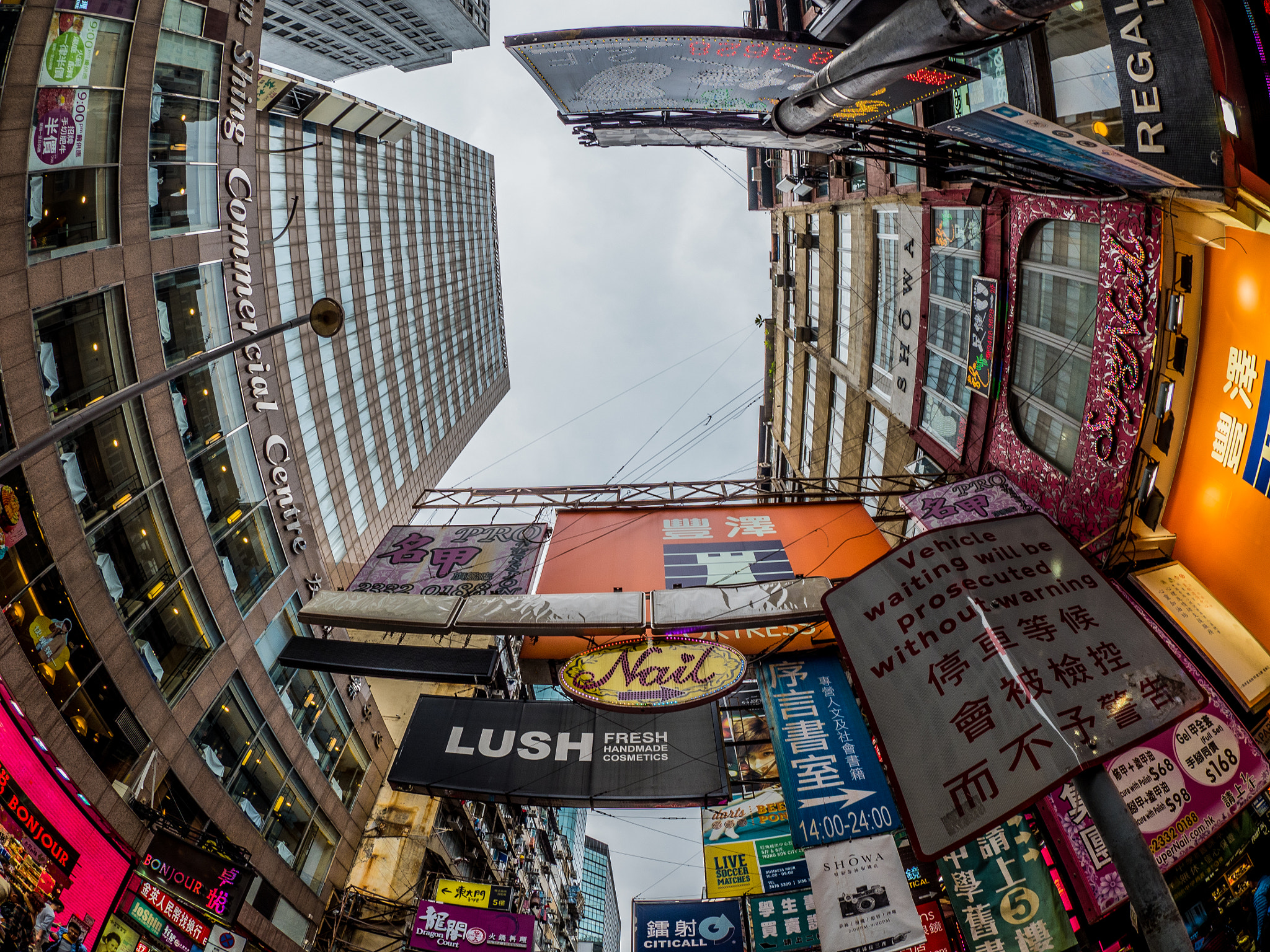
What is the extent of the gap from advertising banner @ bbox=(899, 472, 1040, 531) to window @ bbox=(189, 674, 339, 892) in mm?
18818

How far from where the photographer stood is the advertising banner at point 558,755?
10016 millimetres

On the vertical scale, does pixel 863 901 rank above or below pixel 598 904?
above

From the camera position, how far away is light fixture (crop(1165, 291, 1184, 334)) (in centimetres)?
930

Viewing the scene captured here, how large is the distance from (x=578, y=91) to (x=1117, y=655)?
14.2 meters

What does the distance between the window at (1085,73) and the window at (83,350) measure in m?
19.5

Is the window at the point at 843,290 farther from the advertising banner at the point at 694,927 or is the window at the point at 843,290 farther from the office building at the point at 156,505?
the office building at the point at 156,505

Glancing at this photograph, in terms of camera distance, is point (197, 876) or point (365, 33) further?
point (365, 33)

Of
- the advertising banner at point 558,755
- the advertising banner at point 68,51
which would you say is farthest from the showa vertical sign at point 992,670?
the advertising banner at point 68,51

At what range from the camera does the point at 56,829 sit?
27.7 feet

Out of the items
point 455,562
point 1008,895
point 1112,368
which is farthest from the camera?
point 455,562

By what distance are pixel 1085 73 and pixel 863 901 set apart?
14600 millimetres

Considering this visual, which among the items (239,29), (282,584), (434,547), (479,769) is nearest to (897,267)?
(434,547)

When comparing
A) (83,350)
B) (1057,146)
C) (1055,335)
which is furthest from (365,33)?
(1057,146)

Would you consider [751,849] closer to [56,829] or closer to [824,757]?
[824,757]
